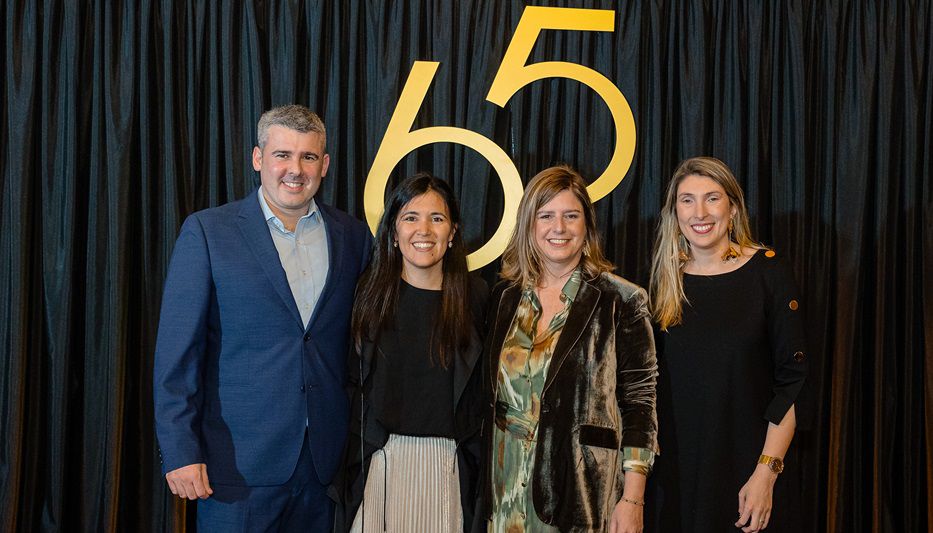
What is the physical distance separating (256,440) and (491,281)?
1302 millimetres

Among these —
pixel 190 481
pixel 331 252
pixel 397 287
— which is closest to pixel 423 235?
pixel 397 287

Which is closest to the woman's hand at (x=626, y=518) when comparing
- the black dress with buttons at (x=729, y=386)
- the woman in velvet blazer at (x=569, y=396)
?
the woman in velvet blazer at (x=569, y=396)

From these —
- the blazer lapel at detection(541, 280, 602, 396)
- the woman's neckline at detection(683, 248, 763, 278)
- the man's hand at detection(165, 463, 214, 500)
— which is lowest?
the man's hand at detection(165, 463, 214, 500)

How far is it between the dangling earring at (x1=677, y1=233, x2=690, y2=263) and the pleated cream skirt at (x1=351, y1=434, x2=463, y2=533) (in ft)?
2.99

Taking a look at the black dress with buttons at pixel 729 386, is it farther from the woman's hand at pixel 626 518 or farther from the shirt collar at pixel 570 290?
the shirt collar at pixel 570 290

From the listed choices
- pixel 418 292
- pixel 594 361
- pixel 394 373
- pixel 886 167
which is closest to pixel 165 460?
pixel 394 373

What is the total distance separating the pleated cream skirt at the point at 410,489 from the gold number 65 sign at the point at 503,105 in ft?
3.59

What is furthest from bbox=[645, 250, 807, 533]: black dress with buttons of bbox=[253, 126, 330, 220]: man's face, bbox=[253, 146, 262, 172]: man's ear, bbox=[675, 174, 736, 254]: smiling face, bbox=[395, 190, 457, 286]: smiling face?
bbox=[253, 146, 262, 172]: man's ear

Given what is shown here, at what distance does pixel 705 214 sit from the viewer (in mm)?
2246

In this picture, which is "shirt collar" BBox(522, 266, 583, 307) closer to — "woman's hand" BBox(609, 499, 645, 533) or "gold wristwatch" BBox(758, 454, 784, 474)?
"woman's hand" BBox(609, 499, 645, 533)

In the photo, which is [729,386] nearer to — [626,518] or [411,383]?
[626,518]

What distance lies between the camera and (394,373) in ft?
6.98

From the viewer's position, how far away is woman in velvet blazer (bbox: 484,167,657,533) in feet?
6.63

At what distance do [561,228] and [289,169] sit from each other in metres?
0.82
